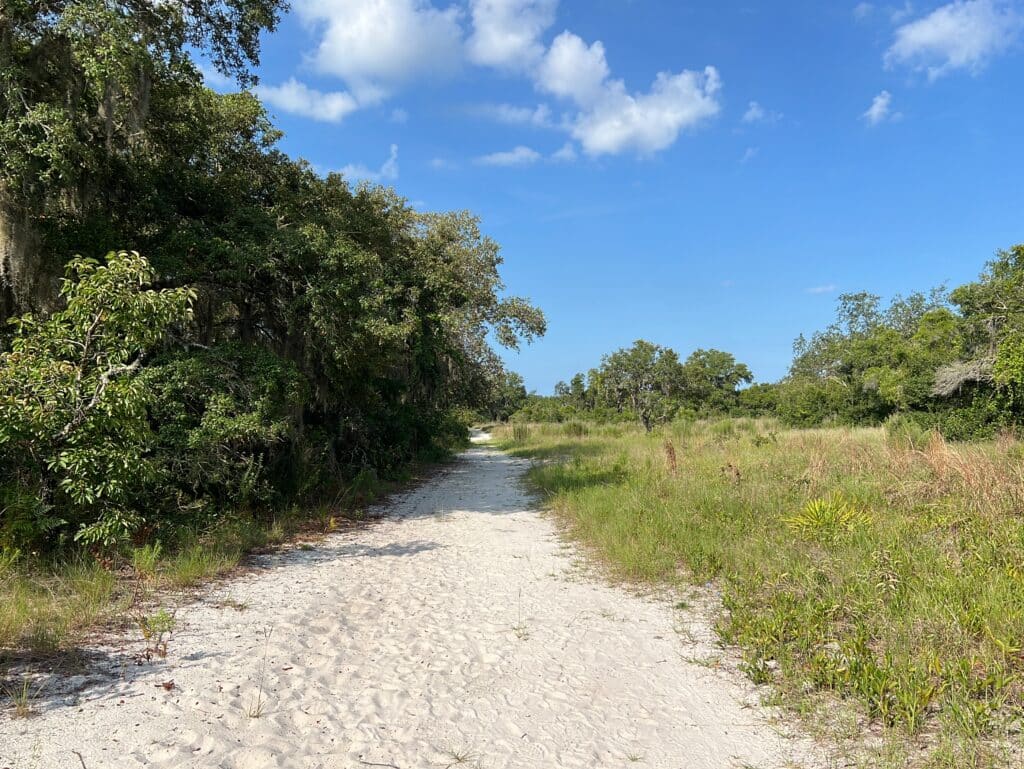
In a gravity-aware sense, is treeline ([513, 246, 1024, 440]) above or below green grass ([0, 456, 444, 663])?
above

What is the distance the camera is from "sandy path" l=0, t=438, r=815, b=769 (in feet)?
10.1

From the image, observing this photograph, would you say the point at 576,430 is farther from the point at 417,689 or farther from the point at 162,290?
the point at 417,689

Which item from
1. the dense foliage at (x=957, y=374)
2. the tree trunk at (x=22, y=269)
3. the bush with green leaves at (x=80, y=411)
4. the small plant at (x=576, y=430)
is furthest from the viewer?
the small plant at (x=576, y=430)

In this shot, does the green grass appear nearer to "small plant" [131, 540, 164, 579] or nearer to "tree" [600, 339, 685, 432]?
"small plant" [131, 540, 164, 579]

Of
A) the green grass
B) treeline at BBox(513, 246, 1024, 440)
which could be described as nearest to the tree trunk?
the green grass

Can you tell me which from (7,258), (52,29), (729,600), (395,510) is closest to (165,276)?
(7,258)

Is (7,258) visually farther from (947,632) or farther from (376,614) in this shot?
(947,632)

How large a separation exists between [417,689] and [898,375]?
2464cm

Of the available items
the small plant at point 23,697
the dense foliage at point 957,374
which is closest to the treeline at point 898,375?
the dense foliage at point 957,374

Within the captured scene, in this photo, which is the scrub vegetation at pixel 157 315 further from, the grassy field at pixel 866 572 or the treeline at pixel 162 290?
the grassy field at pixel 866 572

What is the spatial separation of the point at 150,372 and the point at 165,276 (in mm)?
2058

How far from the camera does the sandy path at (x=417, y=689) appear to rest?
3.08 metres

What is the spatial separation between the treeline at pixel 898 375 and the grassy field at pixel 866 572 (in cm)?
741

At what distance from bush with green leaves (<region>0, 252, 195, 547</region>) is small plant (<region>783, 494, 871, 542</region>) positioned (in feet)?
23.8
